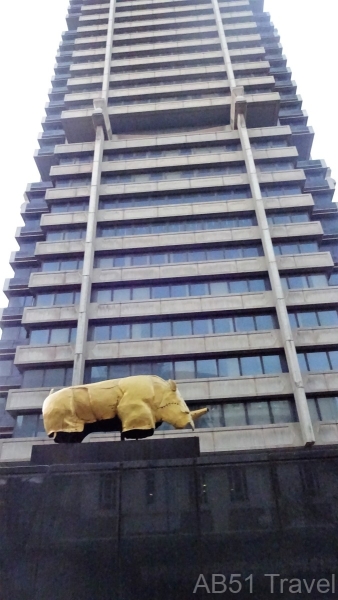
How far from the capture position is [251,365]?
91.4 ft

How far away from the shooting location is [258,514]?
11.1 meters

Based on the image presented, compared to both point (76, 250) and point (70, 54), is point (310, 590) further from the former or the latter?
point (70, 54)

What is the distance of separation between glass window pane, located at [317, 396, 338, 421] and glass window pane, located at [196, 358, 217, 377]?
6.05m

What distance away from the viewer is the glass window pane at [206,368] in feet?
90.2

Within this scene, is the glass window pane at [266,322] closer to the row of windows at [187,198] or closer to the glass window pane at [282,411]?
the glass window pane at [282,411]

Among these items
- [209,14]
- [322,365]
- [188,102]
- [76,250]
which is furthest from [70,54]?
[322,365]

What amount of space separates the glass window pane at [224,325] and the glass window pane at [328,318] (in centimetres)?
564

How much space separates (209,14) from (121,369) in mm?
46031

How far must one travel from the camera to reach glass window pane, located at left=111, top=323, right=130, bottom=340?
29.4 m

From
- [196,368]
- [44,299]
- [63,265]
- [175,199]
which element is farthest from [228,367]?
[175,199]

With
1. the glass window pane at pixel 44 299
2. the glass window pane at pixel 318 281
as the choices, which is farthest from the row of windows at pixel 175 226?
the glass window pane at pixel 44 299

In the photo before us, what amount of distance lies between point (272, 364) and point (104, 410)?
16429 millimetres

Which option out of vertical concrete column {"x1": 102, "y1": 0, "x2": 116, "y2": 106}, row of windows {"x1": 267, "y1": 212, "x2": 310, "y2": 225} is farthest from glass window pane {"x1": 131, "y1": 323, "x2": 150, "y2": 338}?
vertical concrete column {"x1": 102, "y1": 0, "x2": 116, "y2": 106}

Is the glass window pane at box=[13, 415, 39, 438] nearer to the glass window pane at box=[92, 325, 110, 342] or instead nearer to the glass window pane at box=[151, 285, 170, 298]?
the glass window pane at box=[92, 325, 110, 342]
